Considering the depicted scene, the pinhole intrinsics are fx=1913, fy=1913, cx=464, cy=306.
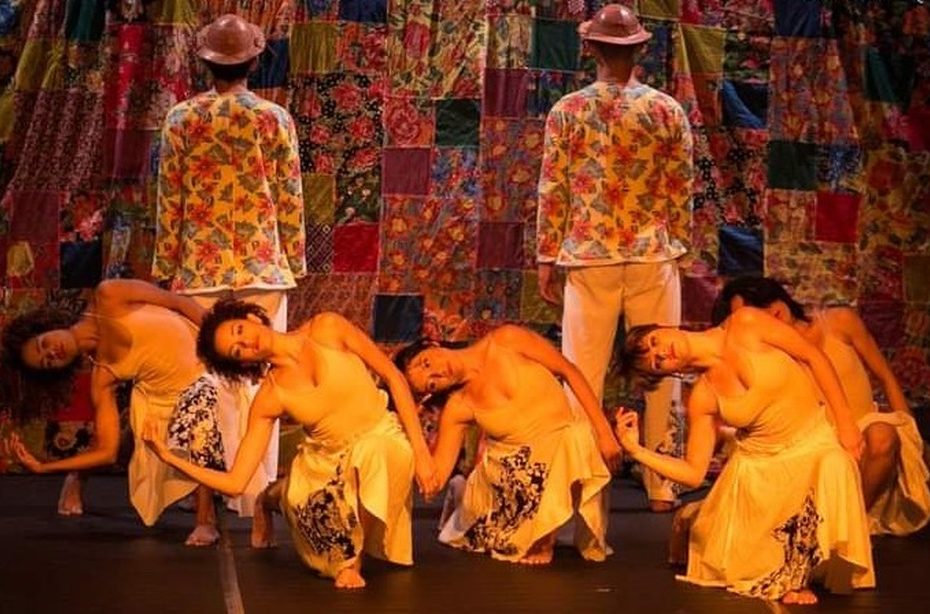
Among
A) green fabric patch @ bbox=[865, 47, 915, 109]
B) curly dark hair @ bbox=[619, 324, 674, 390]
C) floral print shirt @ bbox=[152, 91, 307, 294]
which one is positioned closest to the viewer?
curly dark hair @ bbox=[619, 324, 674, 390]

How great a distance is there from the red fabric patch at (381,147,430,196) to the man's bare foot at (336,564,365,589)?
8.12 ft

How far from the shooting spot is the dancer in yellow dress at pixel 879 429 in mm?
5539

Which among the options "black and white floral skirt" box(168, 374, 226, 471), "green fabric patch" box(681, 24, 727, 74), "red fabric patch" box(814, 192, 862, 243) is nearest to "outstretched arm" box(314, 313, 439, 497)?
"black and white floral skirt" box(168, 374, 226, 471)

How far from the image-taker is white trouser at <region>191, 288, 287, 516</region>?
5887 millimetres

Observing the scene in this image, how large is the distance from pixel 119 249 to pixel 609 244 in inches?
76.4

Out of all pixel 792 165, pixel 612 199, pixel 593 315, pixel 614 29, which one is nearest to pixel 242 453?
pixel 593 315

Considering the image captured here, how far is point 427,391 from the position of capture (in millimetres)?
5125

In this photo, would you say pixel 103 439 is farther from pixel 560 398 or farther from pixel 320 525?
pixel 560 398

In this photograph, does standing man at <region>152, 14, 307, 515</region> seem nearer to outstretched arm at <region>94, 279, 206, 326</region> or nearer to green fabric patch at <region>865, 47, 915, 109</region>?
outstretched arm at <region>94, 279, 206, 326</region>

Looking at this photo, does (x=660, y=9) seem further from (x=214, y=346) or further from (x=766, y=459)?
(x=214, y=346)

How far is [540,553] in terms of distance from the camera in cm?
525

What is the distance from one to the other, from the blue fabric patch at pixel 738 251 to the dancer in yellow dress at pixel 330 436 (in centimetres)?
238

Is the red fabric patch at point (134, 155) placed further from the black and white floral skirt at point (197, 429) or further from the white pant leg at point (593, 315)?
the white pant leg at point (593, 315)

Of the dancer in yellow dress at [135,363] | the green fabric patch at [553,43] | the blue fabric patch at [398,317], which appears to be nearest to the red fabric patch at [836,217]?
the green fabric patch at [553,43]
